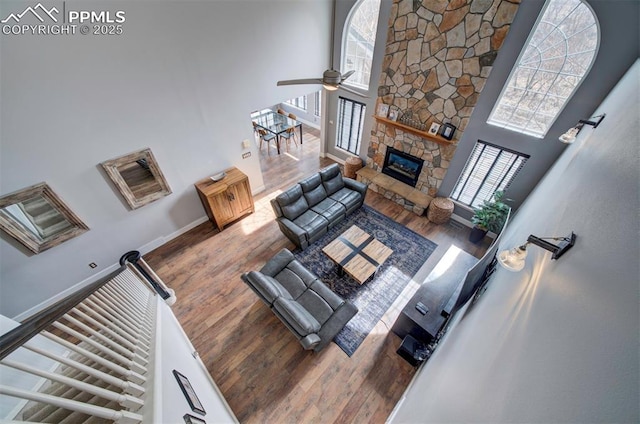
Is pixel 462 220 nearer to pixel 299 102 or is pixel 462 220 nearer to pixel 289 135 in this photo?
pixel 289 135

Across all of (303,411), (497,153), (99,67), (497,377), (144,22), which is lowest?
(303,411)

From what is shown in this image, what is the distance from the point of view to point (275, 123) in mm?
7895

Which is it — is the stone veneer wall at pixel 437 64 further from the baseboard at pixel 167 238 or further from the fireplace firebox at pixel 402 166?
the baseboard at pixel 167 238

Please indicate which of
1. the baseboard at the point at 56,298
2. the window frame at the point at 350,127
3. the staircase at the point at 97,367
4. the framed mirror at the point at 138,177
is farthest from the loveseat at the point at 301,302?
the window frame at the point at 350,127

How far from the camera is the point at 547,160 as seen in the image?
394 centimetres

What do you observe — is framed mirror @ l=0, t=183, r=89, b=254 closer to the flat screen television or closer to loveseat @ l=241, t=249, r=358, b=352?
loveseat @ l=241, t=249, r=358, b=352

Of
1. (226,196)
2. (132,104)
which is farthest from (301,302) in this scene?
Answer: (132,104)

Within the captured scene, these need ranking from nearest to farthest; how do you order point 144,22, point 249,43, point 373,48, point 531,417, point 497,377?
point 531,417, point 497,377, point 144,22, point 249,43, point 373,48

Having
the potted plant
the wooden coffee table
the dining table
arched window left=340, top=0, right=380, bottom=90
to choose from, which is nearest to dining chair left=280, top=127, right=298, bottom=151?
the dining table

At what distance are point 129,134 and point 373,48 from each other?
493 cm

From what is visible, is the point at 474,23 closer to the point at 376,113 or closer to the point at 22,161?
the point at 376,113

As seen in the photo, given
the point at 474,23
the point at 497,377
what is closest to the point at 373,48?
the point at 474,23

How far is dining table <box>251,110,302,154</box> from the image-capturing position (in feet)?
24.8

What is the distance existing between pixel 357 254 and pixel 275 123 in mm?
5507
